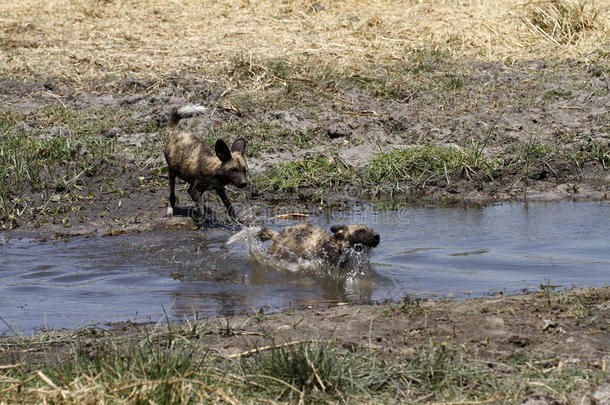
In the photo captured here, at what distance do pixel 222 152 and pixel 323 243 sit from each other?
1.83 metres

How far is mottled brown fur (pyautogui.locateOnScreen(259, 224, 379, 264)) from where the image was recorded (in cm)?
742

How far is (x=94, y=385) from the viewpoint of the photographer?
12.9ft

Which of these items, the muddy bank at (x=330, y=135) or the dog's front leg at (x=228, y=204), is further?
the muddy bank at (x=330, y=135)

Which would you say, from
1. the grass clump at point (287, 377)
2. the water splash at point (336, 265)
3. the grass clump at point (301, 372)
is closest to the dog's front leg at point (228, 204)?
the water splash at point (336, 265)

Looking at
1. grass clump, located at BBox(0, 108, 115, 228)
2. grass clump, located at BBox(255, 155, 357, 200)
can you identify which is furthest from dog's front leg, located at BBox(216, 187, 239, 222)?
grass clump, located at BBox(0, 108, 115, 228)

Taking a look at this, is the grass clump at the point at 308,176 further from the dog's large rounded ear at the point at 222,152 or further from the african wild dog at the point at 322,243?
the african wild dog at the point at 322,243

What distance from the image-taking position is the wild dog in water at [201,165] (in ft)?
28.9

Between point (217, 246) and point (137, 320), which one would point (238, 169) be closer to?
point (217, 246)

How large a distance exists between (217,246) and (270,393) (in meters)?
4.30

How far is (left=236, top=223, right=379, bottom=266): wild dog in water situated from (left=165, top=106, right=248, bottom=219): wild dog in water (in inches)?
51.7

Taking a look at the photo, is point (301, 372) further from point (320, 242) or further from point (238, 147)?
point (238, 147)

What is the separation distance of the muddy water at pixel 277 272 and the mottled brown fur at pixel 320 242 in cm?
25

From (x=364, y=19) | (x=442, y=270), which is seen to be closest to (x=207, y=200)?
(x=442, y=270)

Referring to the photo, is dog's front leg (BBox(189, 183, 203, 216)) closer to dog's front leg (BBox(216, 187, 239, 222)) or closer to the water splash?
dog's front leg (BBox(216, 187, 239, 222))
